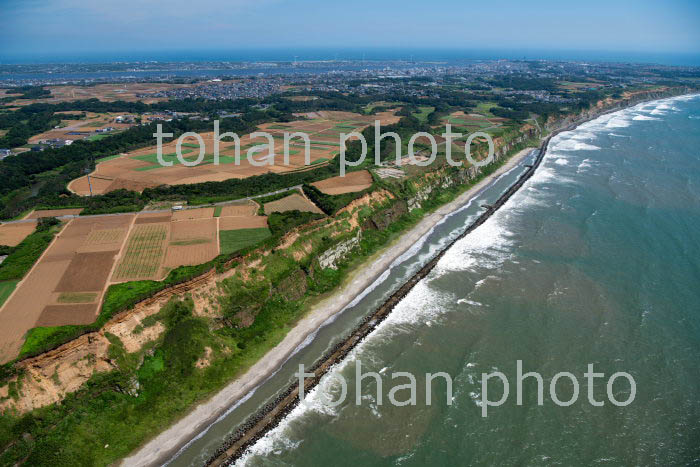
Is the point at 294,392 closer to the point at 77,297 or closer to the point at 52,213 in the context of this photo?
the point at 77,297

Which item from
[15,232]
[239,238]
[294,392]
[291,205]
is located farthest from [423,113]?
[294,392]

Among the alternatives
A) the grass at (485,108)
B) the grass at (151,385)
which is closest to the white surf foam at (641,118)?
the grass at (485,108)

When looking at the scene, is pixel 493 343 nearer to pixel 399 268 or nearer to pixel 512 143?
pixel 399 268

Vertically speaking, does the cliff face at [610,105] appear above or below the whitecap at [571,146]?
above

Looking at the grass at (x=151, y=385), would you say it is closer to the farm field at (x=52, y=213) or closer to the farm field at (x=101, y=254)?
the farm field at (x=101, y=254)

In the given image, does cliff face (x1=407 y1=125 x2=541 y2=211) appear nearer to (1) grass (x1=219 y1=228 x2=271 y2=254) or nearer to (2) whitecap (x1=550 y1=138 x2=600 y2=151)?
(2) whitecap (x1=550 y1=138 x2=600 y2=151)

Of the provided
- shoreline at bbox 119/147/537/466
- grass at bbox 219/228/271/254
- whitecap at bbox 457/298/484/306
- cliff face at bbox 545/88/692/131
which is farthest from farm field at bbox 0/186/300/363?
cliff face at bbox 545/88/692/131
